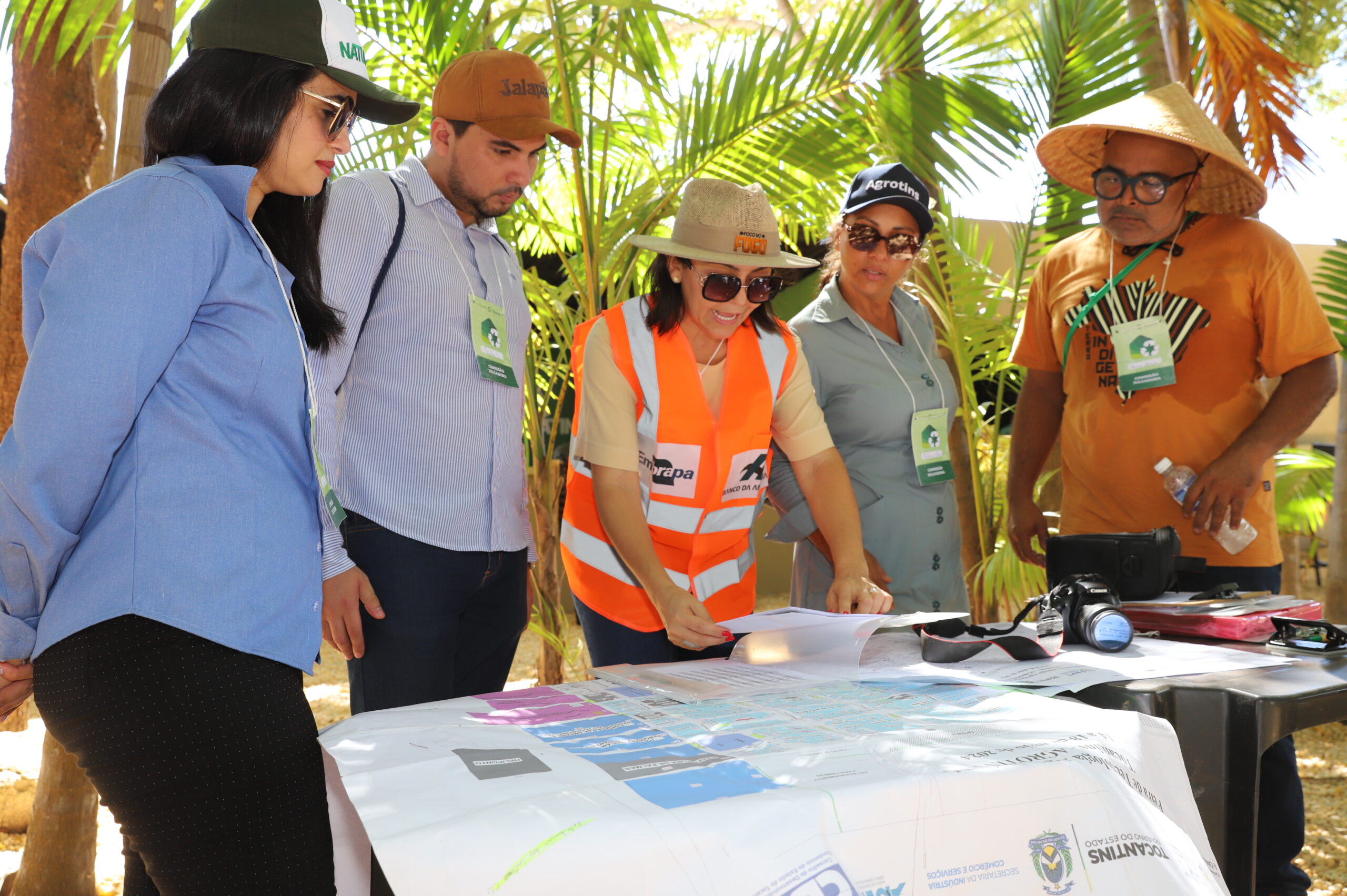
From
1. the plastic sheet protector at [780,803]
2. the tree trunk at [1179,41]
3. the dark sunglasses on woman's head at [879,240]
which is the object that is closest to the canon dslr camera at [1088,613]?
the plastic sheet protector at [780,803]

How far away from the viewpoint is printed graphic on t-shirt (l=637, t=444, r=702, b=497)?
1.93m

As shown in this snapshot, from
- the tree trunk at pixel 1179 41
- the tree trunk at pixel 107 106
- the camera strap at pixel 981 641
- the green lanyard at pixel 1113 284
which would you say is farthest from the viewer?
the tree trunk at pixel 1179 41

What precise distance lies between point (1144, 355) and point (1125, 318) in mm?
117

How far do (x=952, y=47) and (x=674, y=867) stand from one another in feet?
9.72

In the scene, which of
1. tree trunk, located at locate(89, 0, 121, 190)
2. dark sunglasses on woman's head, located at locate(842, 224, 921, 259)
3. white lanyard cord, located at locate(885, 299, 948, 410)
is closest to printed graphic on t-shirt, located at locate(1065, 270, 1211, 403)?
white lanyard cord, located at locate(885, 299, 948, 410)

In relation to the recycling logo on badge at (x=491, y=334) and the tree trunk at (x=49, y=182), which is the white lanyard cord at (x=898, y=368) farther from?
the tree trunk at (x=49, y=182)

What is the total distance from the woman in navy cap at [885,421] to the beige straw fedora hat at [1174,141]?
488 millimetres

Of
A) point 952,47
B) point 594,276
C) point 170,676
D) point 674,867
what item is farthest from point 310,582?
point 952,47

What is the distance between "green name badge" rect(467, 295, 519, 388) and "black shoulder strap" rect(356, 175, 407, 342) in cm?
15

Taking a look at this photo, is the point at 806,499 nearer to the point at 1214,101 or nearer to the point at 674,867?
the point at 674,867

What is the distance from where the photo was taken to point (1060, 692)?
129cm

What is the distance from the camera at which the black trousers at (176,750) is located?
1.01 meters

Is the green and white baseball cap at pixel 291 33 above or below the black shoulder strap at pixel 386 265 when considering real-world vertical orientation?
above

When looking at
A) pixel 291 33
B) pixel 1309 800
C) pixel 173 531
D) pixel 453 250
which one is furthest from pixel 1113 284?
pixel 1309 800
